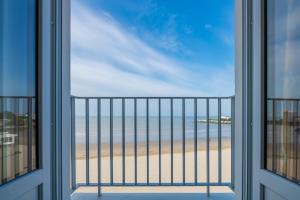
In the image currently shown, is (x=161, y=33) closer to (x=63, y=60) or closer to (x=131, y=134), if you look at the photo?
(x=131, y=134)

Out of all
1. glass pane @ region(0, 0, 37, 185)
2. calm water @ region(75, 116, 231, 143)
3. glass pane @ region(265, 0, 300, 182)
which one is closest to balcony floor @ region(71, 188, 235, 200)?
calm water @ region(75, 116, 231, 143)

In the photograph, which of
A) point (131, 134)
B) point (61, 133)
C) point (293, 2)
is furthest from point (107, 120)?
point (293, 2)

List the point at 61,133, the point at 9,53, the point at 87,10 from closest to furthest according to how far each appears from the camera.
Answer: the point at 9,53 < the point at 61,133 < the point at 87,10

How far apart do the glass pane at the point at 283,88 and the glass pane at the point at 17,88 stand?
54.0 inches

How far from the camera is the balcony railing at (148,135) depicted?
3.30 meters

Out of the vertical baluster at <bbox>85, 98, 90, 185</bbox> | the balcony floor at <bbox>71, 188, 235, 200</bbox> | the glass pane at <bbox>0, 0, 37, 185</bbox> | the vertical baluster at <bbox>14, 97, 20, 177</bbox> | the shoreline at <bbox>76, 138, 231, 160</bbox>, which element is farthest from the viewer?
the shoreline at <bbox>76, 138, 231, 160</bbox>

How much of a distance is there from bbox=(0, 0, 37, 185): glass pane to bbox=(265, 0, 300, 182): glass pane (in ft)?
4.50

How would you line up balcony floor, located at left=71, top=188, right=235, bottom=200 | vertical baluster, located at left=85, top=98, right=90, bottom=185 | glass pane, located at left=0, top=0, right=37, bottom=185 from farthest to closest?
1. vertical baluster, located at left=85, top=98, right=90, bottom=185
2. balcony floor, located at left=71, top=188, right=235, bottom=200
3. glass pane, located at left=0, top=0, right=37, bottom=185

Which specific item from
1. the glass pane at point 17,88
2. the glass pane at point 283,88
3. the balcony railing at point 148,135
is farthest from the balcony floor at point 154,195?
the glass pane at point 17,88

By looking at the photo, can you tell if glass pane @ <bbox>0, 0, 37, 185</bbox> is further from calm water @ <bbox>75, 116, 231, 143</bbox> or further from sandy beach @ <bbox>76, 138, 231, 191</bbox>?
sandy beach @ <bbox>76, 138, 231, 191</bbox>

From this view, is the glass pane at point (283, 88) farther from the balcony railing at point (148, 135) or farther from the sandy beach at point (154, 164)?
the sandy beach at point (154, 164)

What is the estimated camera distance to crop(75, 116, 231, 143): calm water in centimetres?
337

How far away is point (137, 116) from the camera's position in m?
3.45

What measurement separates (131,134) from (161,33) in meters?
6.04
